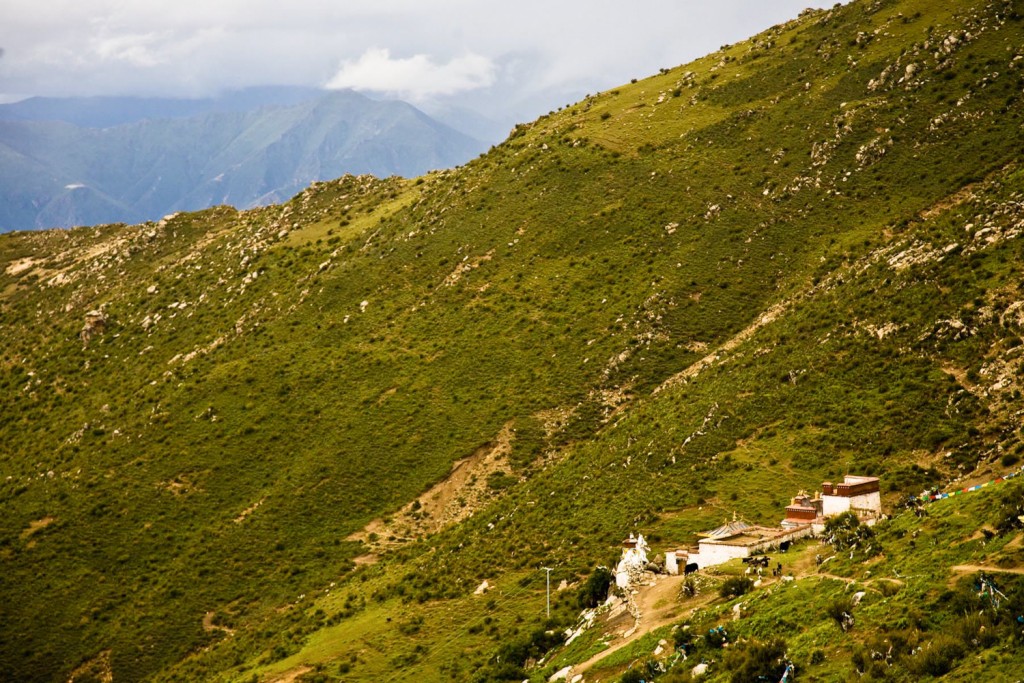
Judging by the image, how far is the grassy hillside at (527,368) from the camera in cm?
5791

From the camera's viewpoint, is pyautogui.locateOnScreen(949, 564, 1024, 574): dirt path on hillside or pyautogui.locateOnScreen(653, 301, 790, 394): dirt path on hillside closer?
pyautogui.locateOnScreen(949, 564, 1024, 574): dirt path on hillside

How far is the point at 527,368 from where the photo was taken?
78.6 m

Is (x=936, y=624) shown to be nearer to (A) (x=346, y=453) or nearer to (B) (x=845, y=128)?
(A) (x=346, y=453)

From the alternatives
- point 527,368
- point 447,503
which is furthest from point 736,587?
point 527,368

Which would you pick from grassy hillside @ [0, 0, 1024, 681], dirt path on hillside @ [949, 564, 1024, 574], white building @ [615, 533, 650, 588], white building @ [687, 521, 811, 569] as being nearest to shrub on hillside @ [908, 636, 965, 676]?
dirt path on hillside @ [949, 564, 1024, 574]

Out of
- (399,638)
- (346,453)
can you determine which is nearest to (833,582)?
(399,638)

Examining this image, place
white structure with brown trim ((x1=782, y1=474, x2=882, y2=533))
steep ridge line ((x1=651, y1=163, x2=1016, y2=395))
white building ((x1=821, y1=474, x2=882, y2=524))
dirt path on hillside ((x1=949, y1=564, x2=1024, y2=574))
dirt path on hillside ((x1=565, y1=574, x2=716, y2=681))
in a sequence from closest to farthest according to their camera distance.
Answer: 1. dirt path on hillside ((x1=949, y1=564, x2=1024, y2=574))
2. dirt path on hillside ((x1=565, y1=574, x2=716, y2=681))
3. white structure with brown trim ((x1=782, y1=474, x2=882, y2=533))
4. white building ((x1=821, y1=474, x2=882, y2=524))
5. steep ridge line ((x1=651, y1=163, x2=1016, y2=395))

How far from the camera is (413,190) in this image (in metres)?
116

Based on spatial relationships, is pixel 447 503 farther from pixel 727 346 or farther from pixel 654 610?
pixel 654 610

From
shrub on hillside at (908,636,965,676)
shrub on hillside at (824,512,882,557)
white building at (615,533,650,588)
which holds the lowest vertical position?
shrub on hillside at (908,636,965,676)

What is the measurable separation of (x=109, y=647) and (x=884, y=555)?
47.5 meters

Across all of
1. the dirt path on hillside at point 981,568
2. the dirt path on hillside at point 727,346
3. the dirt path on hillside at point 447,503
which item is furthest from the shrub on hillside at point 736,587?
the dirt path on hillside at point 727,346

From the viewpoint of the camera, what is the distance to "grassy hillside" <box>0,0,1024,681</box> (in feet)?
190

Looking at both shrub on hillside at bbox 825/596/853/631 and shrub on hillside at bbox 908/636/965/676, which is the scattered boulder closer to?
shrub on hillside at bbox 825/596/853/631
